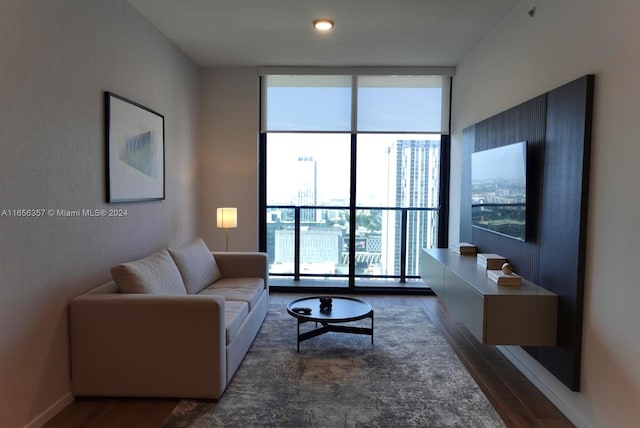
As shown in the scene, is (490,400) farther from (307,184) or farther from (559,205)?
(307,184)

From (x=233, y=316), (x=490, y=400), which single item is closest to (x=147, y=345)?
(x=233, y=316)

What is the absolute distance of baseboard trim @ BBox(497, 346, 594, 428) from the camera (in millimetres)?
2301

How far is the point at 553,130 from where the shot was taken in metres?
2.54

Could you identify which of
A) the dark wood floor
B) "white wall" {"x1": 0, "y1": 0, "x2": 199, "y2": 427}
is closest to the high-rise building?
the dark wood floor

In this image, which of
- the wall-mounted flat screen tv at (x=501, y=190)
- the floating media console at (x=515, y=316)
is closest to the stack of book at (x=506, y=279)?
the floating media console at (x=515, y=316)

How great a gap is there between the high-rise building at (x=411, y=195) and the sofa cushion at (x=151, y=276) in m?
2.88

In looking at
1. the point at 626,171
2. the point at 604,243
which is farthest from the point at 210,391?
the point at 626,171

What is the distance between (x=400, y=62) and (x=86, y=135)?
3.37 metres

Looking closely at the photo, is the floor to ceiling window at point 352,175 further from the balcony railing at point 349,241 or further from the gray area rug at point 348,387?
the gray area rug at point 348,387

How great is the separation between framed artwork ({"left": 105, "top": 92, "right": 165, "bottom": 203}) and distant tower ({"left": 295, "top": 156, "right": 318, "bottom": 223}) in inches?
72.1

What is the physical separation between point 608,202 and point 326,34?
8.91ft

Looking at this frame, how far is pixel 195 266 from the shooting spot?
3.53 meters

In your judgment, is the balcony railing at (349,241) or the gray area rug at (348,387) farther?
the balcony railing at (349,241)

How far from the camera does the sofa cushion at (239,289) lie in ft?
11.0
